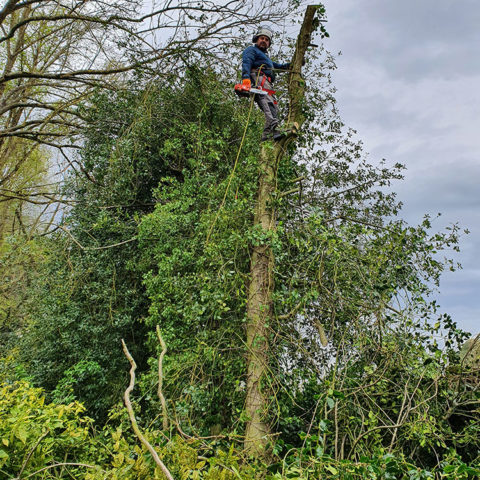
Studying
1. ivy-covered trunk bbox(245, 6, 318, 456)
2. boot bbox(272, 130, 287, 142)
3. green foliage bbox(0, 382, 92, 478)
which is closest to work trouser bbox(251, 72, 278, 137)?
boot bbox(272, 130, 287, 142)

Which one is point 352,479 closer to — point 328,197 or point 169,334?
point 169,334

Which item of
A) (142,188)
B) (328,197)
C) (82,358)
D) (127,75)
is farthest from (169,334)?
(127,75)

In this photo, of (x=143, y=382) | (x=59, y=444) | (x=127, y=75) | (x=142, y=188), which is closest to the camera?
(x=59, y=444)

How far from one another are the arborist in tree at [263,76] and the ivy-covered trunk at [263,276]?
240 mm

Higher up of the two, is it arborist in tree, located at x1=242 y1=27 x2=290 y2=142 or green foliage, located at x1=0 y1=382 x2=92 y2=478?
arborist in tree, located at x1=242 y1=27 x2=290 y2=142

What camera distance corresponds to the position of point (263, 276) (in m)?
4.32

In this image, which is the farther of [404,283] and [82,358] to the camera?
[82,358]

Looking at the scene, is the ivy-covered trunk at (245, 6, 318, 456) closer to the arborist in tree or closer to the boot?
the boot

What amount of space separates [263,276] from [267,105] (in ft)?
7.57

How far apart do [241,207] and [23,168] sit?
38.3ft

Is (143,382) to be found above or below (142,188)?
below

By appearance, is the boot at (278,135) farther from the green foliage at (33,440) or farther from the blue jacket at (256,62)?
the green foliage at (33,440)

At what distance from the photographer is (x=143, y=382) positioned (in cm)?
452

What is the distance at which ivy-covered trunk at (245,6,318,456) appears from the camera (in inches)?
149
